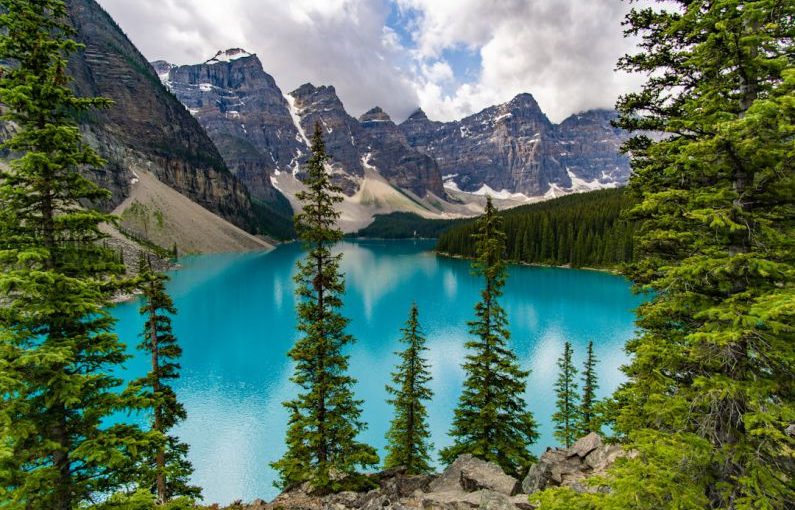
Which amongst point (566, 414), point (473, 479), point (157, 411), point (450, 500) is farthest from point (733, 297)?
point (566, 414)

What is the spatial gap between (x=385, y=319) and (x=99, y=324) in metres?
54.3

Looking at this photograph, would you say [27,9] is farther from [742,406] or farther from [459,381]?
[459,381]

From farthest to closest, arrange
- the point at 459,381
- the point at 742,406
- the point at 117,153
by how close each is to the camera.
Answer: the point at 117,153 → the point at 459,381 → the point at 742,406

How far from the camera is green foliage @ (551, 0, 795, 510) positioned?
5.34m

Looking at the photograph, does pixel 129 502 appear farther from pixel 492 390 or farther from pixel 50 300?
pixel 492 390

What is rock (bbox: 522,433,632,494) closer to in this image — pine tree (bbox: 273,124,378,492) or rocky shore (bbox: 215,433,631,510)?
rocky shore (bbox: 215,433,631,510)

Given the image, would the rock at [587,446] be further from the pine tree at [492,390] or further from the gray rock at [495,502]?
the gray rock at [495,502]

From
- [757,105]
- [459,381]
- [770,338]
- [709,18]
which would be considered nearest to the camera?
[757,105]

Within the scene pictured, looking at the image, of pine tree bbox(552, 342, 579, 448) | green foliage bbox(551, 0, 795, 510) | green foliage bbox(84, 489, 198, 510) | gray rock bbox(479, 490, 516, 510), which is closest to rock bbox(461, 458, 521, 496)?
gray rock bbox(479, 490, 516, 510)

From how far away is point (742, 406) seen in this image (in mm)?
6059

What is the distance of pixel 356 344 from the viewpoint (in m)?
47.5

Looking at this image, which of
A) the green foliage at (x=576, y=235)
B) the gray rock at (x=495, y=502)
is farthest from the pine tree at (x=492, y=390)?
the green foliage at (x=576, y=235)

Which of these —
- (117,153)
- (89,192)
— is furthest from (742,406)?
(117,153)

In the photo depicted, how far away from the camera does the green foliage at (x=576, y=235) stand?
328ft
